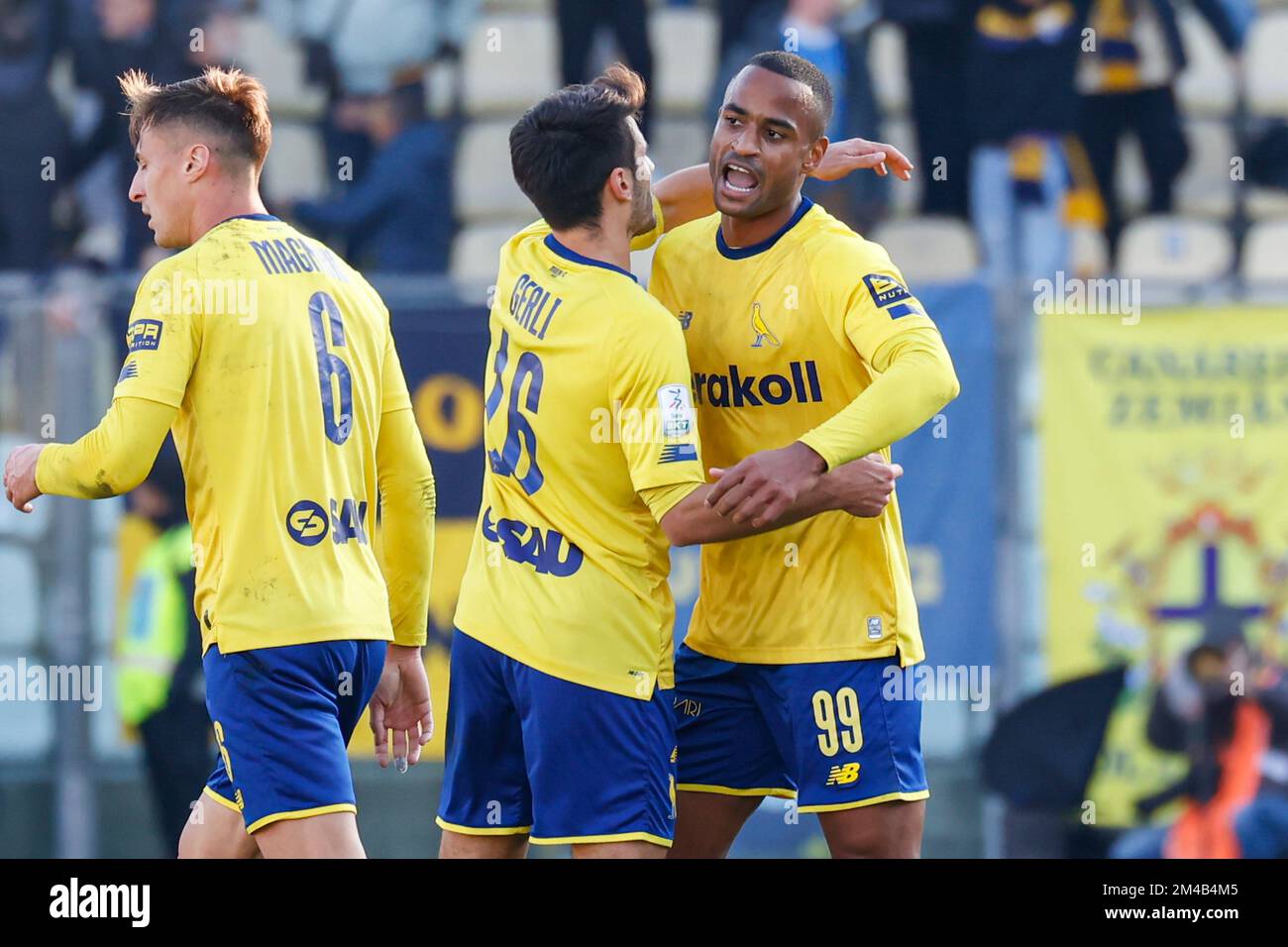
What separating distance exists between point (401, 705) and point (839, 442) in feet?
4.35

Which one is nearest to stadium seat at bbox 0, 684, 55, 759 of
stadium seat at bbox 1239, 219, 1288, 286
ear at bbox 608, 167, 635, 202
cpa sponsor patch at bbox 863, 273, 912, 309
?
ear at bbox 608, 167, 635, 202

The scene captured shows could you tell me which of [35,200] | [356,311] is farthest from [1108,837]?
[35,200]

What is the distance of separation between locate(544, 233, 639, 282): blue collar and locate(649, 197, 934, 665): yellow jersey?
1.13 ft

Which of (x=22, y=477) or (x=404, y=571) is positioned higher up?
(x=22, y=477)

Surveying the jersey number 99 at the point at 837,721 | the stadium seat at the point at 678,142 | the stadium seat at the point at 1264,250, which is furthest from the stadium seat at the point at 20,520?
the stadium seat at the point at 1264,250

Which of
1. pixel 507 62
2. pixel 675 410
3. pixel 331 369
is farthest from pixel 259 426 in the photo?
pixel 507 62

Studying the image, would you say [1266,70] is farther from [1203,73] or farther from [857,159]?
[857,159]

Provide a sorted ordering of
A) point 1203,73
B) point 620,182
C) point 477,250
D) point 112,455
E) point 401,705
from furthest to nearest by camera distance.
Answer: point 1203,73, point 477,250, point 401,705, point 620,182, point 112,455

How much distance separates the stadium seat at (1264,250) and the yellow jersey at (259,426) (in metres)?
5.80

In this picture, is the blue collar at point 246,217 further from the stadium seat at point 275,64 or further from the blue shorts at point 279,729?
the stadium seat at point 275,64

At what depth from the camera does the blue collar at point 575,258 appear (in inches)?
158

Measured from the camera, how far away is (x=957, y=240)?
8.28 m

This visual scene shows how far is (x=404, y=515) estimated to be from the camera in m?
4.30
